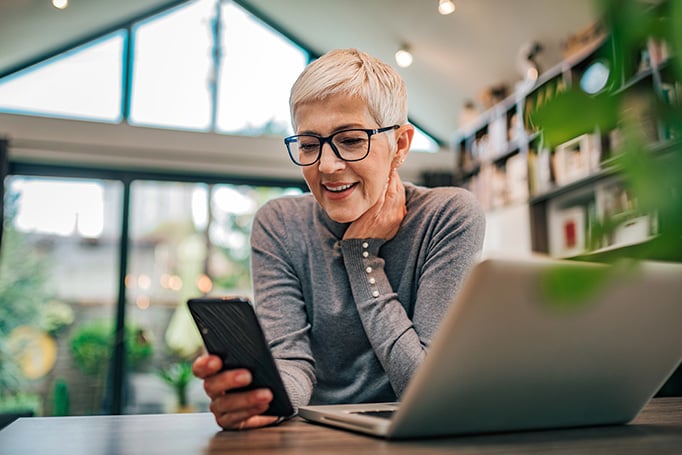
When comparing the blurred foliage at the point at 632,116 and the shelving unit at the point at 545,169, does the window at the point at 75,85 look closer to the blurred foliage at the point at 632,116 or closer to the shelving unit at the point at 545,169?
the shelving unit at the point at 545,169

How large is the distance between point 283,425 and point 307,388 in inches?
9.5

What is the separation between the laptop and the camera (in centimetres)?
52

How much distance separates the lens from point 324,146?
47.2 inches

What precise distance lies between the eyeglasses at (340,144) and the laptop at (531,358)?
0.59 metres

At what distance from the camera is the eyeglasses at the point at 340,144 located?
120 centimetres

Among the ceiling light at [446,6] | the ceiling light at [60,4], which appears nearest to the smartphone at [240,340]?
the ceiling light at [446,6]

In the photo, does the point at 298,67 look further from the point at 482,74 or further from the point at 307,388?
the point at 307,388

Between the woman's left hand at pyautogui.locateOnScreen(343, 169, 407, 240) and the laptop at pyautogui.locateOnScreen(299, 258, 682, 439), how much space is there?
0.61 metres

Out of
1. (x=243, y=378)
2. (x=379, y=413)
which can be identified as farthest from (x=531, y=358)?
(x=243, y=378)

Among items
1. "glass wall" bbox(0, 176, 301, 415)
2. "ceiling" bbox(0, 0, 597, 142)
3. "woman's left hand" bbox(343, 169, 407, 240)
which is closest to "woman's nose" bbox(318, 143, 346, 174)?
"woman's left hand" bbox(343, 169, 407, 240)

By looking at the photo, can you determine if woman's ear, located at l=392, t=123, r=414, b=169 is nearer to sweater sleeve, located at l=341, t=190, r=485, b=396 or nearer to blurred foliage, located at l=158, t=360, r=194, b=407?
sweater sleeve, located at l=341, t=190, r=485, b=396

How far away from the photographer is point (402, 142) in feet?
4.45

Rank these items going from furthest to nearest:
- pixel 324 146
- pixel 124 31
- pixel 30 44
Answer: pixel 124 31 → pixel 30 44 → pixel 324 146

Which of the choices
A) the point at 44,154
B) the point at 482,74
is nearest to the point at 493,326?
the point at 482,74
